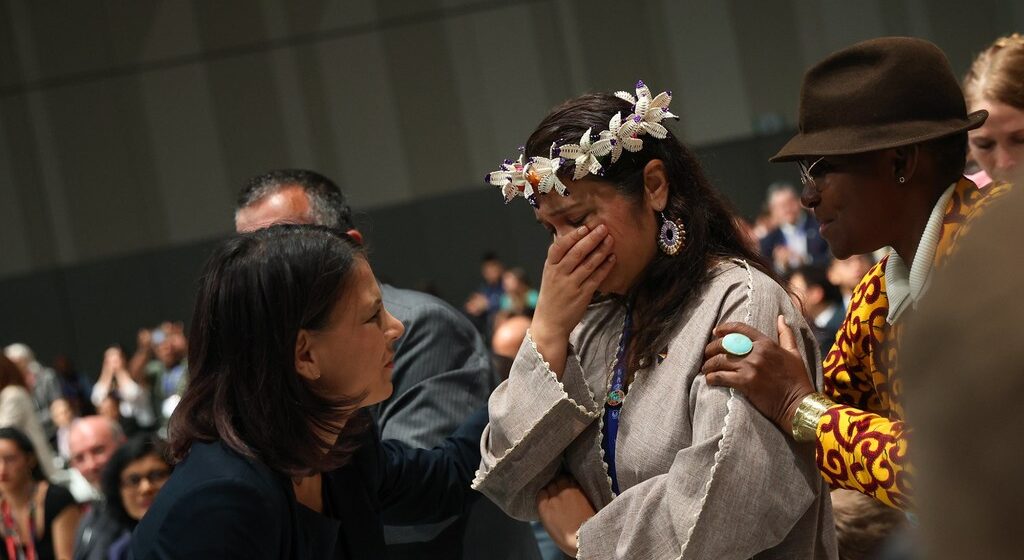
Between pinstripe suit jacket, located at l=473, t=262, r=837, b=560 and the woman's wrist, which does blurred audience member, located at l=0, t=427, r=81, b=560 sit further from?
the woman's wrist

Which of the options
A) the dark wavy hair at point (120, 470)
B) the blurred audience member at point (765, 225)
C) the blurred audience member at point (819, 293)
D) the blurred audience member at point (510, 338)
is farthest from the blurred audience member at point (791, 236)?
the dark wavy hair at point (120, 470)

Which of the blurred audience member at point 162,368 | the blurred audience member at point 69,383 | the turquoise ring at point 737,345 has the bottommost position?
the blurred audience member at point 69,383

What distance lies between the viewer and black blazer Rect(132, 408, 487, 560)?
1.62m

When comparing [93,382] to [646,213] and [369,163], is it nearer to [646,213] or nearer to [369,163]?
[369,163]

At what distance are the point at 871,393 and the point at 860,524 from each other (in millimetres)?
609

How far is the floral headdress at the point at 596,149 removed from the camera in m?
1.82

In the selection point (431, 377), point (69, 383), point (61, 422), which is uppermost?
point (431, 377)

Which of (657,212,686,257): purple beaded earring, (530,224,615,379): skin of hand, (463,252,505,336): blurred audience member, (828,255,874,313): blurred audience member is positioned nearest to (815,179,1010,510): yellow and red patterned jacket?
(657,212,686,257): purple beaded earring

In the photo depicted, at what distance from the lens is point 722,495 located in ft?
5.34

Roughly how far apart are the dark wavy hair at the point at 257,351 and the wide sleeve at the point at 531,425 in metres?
0.28

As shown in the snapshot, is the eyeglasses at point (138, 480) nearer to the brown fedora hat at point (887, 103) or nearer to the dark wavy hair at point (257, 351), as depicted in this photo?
the dark wavy hair at point (257, 351)

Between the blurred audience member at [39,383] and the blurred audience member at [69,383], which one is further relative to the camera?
the blurred audience member at [69,383]

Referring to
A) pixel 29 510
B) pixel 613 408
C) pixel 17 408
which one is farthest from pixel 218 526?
pixel 17 408

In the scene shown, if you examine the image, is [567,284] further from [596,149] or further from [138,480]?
[138,480]
